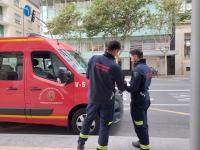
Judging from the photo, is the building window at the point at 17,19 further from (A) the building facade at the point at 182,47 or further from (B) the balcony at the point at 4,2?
(A) the building facade at the point at 182,47

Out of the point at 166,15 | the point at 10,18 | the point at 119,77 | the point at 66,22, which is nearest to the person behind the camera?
the point at 119,77

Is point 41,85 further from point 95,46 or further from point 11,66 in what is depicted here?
point 95,46

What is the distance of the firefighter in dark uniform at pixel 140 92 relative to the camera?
5.48 meters

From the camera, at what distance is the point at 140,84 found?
5531mm

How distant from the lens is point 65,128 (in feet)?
27.3

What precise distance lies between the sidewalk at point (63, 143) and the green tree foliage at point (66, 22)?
33340mm

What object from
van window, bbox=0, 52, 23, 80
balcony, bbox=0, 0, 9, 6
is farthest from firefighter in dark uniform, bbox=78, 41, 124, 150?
balcony, bbox=0, 0, 9, 6

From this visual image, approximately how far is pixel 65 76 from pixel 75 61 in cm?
80

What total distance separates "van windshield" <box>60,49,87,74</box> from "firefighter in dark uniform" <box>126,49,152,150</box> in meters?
2.17

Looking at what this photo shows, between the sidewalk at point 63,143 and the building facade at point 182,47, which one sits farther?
the building facade at point 182,47

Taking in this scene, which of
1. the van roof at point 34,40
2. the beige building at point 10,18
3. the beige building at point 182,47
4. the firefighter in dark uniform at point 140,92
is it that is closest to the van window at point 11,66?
the van roof at point 34,40

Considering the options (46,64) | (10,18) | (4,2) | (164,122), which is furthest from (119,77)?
(10,18)

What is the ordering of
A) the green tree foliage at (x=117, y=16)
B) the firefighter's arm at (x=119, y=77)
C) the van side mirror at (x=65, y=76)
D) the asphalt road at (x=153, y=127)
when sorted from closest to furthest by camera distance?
the firefighter's arm at (x=119, y=77)
the van side mirror at (x=65, y=76)
the asphalt road at (x=153, y=127)
the green tree foliage at (x=117, y=16)

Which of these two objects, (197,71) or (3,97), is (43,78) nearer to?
(3,97)
